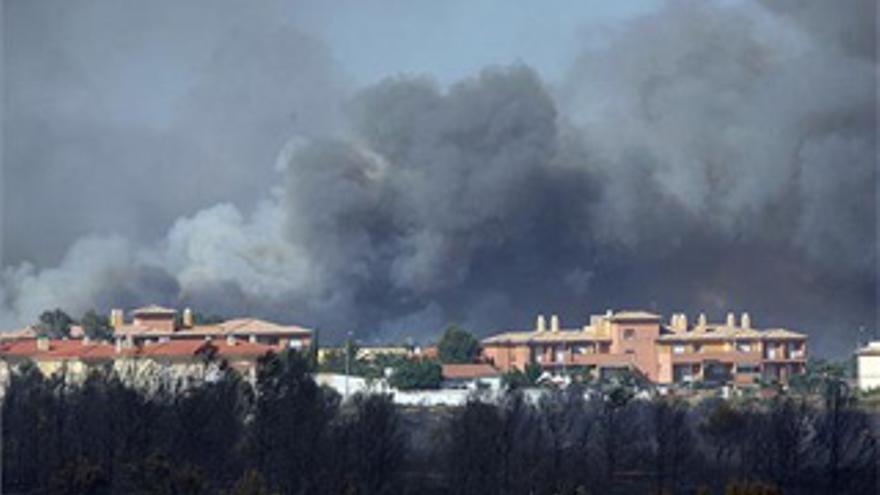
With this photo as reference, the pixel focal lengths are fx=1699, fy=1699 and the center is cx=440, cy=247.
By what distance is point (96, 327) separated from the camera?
94188 millimetres

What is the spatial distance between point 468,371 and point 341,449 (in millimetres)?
49621

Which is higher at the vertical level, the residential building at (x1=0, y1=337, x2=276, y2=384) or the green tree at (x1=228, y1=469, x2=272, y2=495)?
the residential building at (x1=0, y1=337, x2=276, y2=384)

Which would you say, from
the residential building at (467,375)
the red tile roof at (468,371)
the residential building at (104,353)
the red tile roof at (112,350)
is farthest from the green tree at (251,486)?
the red tile roof at (468,371)

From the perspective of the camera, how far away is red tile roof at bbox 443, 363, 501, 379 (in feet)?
264

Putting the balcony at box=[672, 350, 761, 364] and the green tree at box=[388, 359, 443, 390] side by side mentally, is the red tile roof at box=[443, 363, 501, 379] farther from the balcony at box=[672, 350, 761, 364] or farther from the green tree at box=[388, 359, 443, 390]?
the balcony at box=[672, 350, 761, 364]

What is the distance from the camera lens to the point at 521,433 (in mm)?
36906

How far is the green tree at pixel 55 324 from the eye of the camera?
97.2m

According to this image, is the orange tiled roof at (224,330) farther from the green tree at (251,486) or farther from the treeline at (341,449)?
the green tree at (251,486)

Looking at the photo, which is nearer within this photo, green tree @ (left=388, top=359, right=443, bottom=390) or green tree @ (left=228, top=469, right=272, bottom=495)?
green tree @ (left=228, top=469, right=272, bottom=495)

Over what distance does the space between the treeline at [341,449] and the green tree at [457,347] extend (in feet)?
159

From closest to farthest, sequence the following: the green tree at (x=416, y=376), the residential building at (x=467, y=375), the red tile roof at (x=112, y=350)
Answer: the red tile roof at (x=112, y=350), the green tree at (x=416, y=376), the residential building at (x=467, y=375)

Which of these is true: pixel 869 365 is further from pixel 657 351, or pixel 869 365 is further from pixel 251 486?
pixel 251 486

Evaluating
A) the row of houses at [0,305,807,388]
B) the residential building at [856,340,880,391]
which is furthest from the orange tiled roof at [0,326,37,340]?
the residential building at [856,340,880,391]

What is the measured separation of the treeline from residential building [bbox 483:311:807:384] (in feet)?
175
